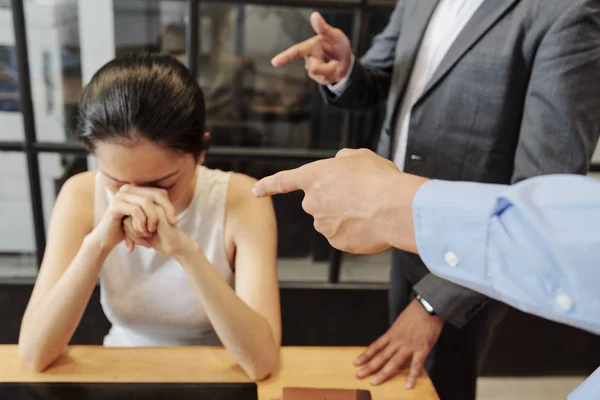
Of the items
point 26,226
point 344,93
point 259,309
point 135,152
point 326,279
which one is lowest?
point 326,279

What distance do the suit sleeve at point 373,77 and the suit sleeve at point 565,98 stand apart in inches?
18.9

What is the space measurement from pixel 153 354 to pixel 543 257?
74cm

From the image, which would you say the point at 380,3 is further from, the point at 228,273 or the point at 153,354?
the point at 153,354

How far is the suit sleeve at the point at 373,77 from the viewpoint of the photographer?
1.39 meters

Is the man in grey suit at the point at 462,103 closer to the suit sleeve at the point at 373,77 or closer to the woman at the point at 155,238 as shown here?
the suit sleeve at the point at 373,77

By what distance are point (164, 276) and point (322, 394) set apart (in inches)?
20.3

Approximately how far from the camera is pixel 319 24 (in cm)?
123

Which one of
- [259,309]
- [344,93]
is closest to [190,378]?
Result: [259,309]

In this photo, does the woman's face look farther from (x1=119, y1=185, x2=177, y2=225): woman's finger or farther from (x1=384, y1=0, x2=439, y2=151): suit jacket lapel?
(x1=384, y1=0, x2=439, y2=151): suit jacket lapel

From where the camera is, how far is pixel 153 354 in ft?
3.33

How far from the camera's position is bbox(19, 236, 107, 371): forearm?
1.02 metres

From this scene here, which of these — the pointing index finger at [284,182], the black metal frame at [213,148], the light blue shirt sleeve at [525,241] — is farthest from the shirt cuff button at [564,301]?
the black metal frame at [213,148]

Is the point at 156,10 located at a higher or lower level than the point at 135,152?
higher

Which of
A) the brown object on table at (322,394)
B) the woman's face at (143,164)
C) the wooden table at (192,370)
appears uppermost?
the woman's face at (143,164)
